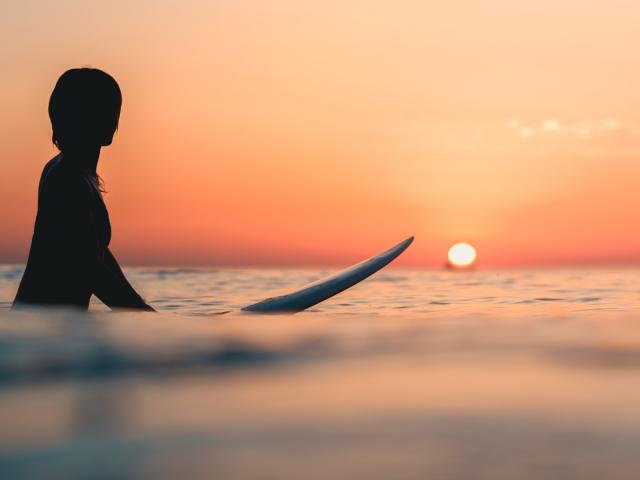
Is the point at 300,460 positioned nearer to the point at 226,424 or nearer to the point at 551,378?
the point at 226,424

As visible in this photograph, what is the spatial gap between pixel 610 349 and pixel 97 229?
2940 millimetres

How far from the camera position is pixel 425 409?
7.28 ft

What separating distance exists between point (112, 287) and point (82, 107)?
3.63 ft

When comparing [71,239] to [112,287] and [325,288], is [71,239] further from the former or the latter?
[325,288]

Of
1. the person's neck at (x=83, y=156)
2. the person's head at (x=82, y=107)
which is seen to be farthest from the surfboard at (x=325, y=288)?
the person's head at (x=82, y=107)

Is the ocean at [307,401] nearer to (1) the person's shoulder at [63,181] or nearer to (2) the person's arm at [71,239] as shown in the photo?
(2) the person's arm at [71,239]

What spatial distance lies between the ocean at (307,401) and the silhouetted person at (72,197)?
19.5 inches

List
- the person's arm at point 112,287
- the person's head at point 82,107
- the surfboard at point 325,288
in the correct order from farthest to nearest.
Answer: the surfboard at point 325,288 < the person's arm at point 112,287 < the person's head at point 82,107

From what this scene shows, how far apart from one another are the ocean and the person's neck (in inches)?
38.5

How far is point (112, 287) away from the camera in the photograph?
4723 mm

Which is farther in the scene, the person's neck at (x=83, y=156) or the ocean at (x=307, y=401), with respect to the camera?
the person's neck at (x=83, y=156)

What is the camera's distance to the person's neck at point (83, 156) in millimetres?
4523

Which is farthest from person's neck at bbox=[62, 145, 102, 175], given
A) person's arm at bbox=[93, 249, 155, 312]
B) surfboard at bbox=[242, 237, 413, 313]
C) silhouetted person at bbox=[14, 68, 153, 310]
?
surfboard at bbox=[242, 237, 413, 313]

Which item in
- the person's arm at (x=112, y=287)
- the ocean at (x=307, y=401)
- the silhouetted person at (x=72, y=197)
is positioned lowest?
the ocean at (x=307, y=401)
